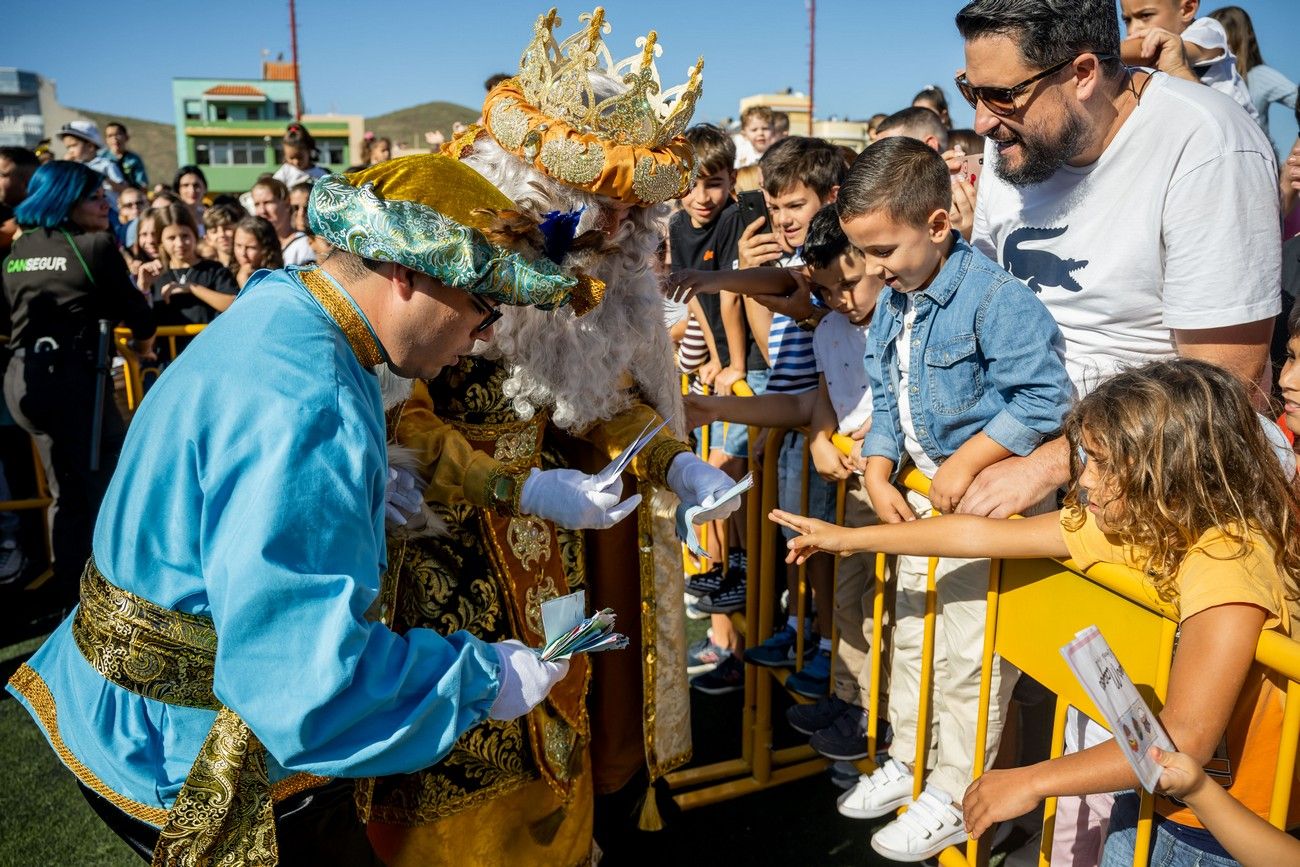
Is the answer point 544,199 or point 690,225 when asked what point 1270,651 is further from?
point 690,225

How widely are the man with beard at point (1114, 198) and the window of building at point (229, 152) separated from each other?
49675 mm

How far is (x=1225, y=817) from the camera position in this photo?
1511mm

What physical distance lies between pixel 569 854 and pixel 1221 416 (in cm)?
186

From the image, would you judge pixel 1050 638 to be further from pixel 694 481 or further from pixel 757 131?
pixel 757 131

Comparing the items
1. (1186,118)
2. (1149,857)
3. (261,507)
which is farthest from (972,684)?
(261,507)

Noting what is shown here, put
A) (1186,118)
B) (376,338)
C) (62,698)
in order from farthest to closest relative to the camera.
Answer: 1. (1186,118)
2. (62,698)
3. (376,338)

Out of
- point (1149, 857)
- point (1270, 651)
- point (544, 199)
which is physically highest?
point (544, 199)

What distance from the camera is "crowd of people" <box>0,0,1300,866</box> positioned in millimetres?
1446

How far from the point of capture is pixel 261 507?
51.4 inches

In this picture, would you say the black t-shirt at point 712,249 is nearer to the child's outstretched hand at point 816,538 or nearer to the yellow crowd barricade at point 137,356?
the child's outstretched hand at point 816,538

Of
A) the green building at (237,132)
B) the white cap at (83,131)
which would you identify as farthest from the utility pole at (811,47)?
the white cap at (83,131)

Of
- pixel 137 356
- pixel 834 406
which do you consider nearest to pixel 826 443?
pixel 834 406

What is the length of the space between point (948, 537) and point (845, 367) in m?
1.10

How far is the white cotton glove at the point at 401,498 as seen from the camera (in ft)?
6.73
